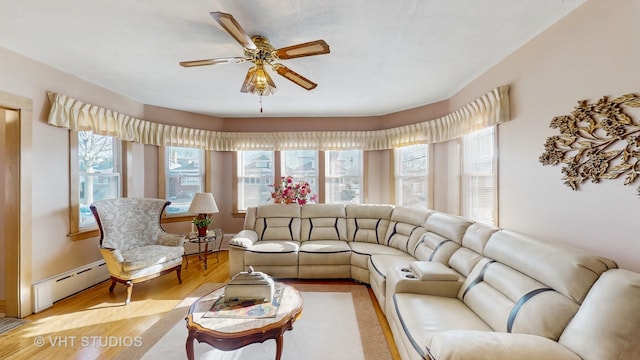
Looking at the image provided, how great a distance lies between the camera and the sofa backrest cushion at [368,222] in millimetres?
3875

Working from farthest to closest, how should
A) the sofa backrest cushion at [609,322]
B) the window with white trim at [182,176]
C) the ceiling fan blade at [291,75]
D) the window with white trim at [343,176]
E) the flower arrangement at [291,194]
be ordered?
the window with white trim at [343,176] < the window with white trim at [182,176] < the flower arrangement at [291,194] < the ceiling fan blade at [291,75] < the sofa backrest cushion at [609,322]

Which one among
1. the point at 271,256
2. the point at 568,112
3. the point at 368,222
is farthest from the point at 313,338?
the point at 568,112

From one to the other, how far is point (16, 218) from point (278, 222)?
113 inches

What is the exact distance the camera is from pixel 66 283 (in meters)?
2.99

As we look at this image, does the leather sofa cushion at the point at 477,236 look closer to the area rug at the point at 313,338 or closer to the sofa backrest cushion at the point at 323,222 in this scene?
the area rug at the point at 313,338

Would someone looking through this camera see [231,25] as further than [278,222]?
No

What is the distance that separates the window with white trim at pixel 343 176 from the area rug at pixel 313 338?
2.26 m

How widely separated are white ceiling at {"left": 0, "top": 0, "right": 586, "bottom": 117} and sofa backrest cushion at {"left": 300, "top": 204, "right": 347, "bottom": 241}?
1.82m

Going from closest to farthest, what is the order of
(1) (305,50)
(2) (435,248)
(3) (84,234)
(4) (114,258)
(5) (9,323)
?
(1) (305,50)
(5) (9,323)
(2) (435,248)
(4) (114,258)
(3) (84,234)

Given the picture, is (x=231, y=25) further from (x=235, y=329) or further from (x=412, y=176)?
(x=412, y=176)

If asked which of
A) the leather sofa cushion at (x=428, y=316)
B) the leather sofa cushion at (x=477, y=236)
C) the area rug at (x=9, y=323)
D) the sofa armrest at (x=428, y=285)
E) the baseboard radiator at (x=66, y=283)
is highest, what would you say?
the leather sofa cushion at (x=477, y=236)

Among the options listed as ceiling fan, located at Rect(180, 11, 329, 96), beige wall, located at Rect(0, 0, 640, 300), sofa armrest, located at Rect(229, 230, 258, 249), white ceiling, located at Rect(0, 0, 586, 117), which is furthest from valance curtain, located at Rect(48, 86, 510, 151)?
ceiling fan, located at Rect(180, 11, 329, 96)

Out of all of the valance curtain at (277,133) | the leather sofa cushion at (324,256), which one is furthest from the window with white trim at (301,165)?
the leather sofa cushion at (324,256)

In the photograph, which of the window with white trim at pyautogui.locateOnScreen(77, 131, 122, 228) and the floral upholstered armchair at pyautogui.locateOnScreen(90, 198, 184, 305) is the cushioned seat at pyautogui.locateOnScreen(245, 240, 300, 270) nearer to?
the floral upholstered armchair at pyautogui.locateOnScreen(90, 198, 184, 305)
